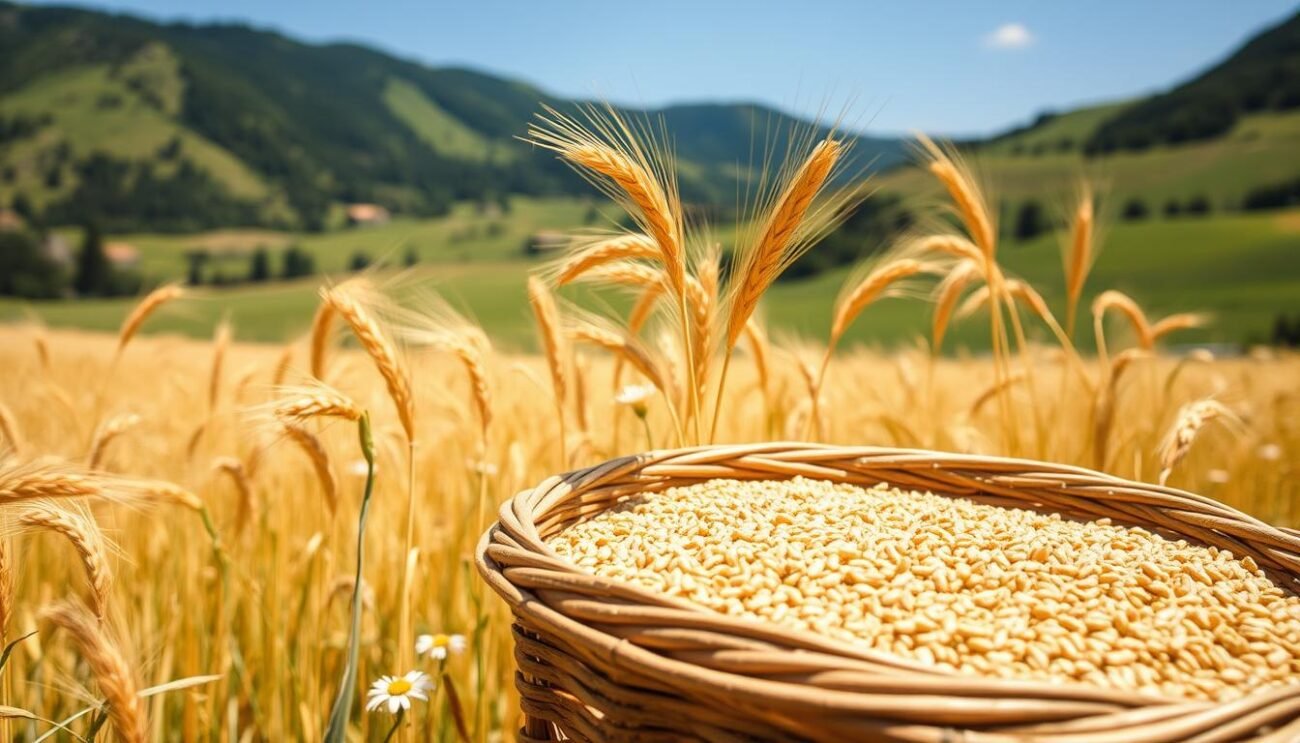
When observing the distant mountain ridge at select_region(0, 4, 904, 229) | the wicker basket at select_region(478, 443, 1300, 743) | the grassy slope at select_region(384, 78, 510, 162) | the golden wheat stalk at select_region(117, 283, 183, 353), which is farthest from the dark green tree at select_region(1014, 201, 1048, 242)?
the grassy slope at select_region(384, 78, 510, 162)

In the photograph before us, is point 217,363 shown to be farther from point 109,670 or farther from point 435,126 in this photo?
point 435,126

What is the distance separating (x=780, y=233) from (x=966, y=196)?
77 cm

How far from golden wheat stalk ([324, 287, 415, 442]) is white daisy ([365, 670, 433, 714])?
1.33 feet

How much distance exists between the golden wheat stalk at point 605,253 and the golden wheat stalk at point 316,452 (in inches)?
22.2

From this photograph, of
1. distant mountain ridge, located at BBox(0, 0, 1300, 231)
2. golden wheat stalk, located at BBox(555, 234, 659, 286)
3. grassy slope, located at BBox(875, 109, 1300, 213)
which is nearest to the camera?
golden wheat stalk, located at BBox(555, 234, 659, 286)

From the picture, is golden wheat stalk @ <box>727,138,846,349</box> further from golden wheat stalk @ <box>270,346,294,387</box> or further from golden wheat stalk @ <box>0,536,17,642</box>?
golden wheat stalk @ <box>270,346,294,387</box>

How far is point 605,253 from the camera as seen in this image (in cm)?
154

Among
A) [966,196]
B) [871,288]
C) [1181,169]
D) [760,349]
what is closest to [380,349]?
[760,349]

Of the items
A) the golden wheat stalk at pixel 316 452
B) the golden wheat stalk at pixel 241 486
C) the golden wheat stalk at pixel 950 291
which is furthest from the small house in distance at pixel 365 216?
the golden wheat stalk at pixel 316 452

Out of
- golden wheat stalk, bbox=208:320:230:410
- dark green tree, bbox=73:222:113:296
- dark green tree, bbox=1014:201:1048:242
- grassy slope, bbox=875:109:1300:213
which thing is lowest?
dark green tree, bbox=73:222:113:296

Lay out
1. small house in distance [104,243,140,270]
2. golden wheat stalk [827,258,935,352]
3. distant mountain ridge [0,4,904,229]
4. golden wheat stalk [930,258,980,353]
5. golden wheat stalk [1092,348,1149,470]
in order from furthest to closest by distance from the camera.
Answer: distant mountain ridge [0,4,904,229] < small house in distance [104,243,140,270] < golden wheat stalk [930,258,980,353] < golden wheat stalk [1092,348,1149,470] < golden wheat stalk [827,258,935,352]

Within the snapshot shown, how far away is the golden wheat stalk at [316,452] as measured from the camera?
53.7 inches

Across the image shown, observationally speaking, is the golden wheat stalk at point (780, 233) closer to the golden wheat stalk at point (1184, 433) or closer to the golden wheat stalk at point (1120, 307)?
the golden wheat stalk at point (1184, 433)

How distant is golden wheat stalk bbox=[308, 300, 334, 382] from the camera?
1.67 meters
